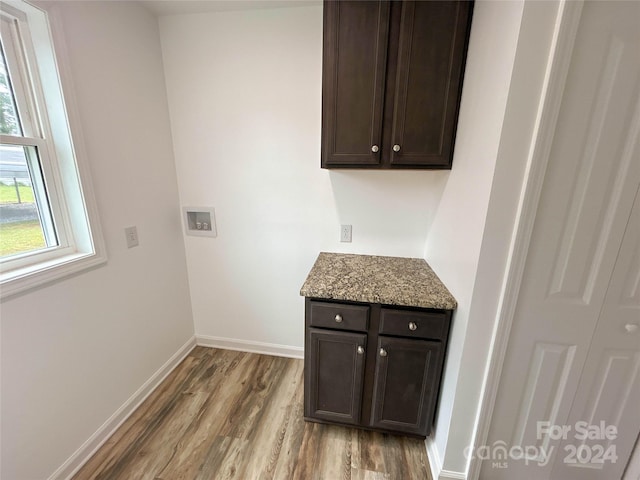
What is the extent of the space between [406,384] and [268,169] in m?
1.63

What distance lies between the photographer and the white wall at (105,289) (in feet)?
3.65

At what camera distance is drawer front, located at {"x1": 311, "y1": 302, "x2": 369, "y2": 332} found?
4.28 feet

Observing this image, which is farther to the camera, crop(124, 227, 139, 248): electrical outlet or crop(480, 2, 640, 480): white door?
crop(124, 227, 139, 248): electrical outlet

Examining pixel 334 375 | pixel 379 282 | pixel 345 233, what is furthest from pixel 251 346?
pixel 379 282

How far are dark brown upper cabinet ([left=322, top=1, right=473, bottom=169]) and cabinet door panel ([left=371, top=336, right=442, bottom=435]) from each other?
3.18 feet

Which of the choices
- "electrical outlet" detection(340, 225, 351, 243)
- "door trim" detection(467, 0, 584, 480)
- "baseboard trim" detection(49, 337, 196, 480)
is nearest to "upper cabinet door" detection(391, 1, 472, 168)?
"door trim" detection(467, 0, 584, 480)

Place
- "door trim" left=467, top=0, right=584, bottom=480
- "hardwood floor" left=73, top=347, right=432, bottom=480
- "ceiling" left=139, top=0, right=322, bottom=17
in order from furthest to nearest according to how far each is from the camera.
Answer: "ceiling" left=139, top=0, right=322, bottom=17 < "hardwood floor" left=73, top=347, right=432, bottom=480 < "door trim" left=467, top=0, right=584, bottom=480

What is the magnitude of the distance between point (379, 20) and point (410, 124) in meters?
0.51

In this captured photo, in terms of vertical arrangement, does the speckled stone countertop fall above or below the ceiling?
below

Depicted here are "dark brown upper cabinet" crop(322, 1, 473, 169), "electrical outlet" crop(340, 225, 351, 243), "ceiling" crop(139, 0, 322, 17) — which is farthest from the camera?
"electrical outlet" crop(340, 225, 351, 243)

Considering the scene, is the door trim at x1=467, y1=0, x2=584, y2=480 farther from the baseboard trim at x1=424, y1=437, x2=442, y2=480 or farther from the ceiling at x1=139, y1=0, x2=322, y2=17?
the ceiling at x1=139, y1=0, x2=322, y2=17

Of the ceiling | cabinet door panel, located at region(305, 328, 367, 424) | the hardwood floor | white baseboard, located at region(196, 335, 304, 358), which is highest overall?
the ceiling

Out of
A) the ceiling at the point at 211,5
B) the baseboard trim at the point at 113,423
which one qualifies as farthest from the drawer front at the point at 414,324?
the ceiling at the point at 211,5

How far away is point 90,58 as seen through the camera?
132 centimetres
